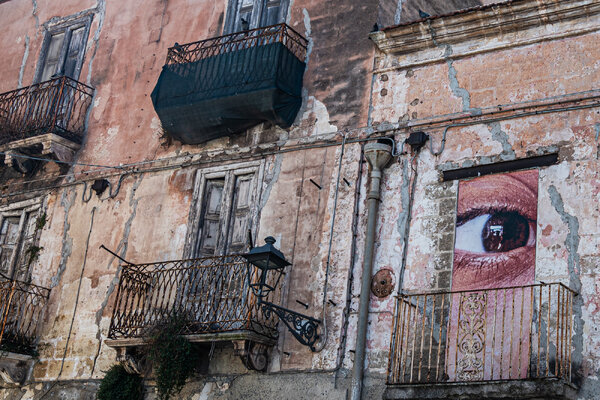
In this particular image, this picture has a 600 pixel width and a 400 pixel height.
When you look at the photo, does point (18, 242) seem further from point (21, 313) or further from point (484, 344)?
point (484, 344)

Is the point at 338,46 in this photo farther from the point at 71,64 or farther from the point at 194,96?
the point at 71,64

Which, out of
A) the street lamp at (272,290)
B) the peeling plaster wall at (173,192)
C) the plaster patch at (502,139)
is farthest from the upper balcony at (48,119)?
the plaster patch at (502,139)

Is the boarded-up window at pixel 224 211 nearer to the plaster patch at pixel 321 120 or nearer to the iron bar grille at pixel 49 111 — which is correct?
the plaster patch at pixel 321 120

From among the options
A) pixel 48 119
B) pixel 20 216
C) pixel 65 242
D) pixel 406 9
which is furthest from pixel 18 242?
pixel 406 9

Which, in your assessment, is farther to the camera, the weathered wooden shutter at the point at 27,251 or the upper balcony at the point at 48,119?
the upper balcony at the point at 48,119

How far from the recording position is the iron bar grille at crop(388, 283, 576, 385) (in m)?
9.58

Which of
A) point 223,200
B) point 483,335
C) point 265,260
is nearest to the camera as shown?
point 483,335

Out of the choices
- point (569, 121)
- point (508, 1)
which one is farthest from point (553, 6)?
point (569, 121)

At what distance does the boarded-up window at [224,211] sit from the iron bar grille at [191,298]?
27 centimetres

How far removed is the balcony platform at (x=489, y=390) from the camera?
29.2 ft

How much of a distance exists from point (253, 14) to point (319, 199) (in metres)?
3.42

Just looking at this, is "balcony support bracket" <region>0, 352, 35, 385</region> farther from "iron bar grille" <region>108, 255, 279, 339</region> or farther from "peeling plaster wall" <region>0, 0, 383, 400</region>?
"iron bar grille" <region>108, 255, 279, 339</region>

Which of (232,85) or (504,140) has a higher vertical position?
(232,85)

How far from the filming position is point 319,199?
39.0 ft
